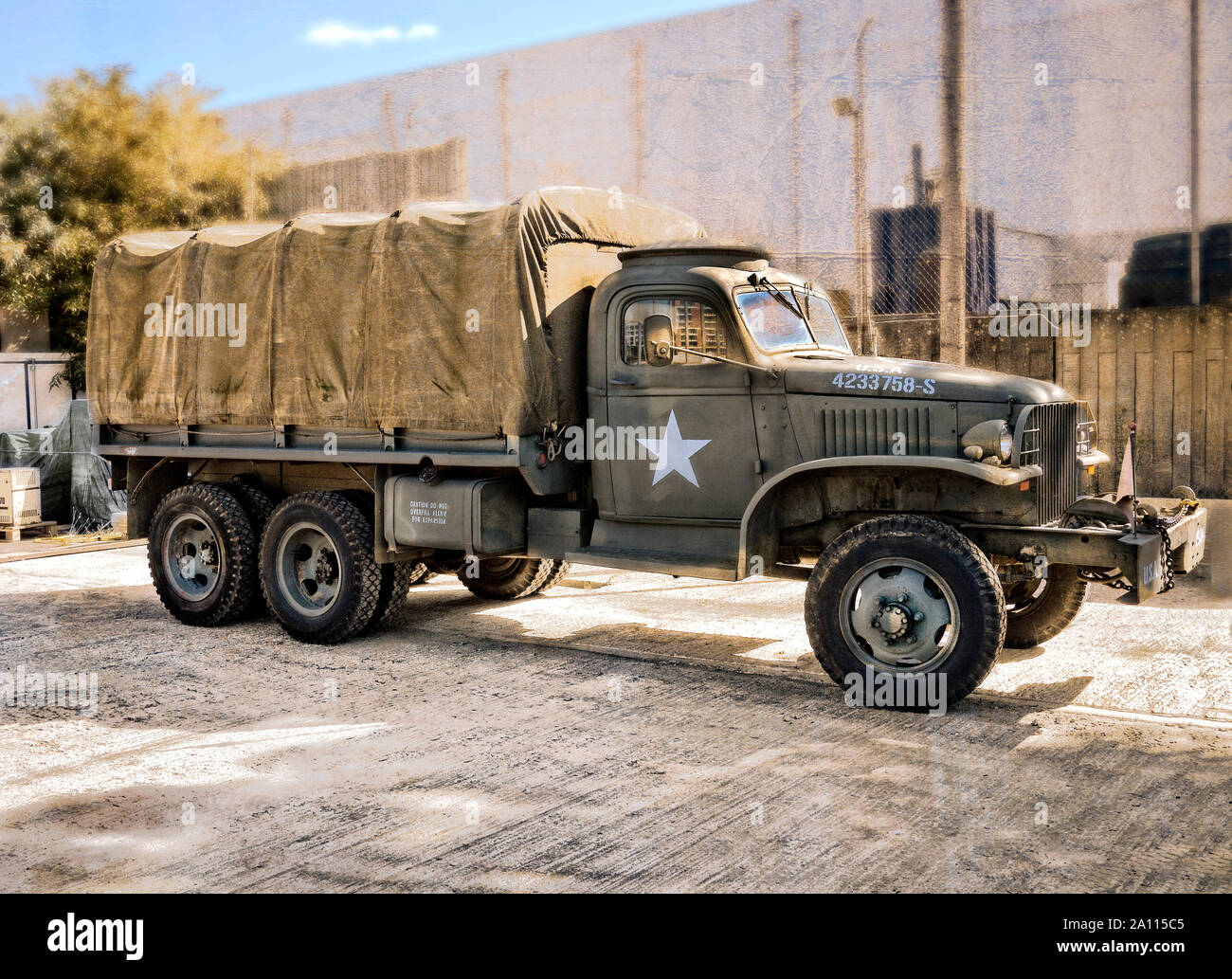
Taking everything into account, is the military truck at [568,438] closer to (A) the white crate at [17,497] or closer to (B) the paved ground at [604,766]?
(B) the paved ground at [604,766]

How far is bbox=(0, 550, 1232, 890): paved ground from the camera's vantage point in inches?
178

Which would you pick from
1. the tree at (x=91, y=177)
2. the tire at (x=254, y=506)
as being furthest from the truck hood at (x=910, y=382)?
the tree at (x=91, y=177)

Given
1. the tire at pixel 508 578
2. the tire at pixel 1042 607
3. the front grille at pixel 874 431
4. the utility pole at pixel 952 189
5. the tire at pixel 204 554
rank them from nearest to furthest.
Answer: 1. the front grille at pixel 874 431
2. the tire at pixel 1042 607
3. the tire at pixel 204 554
4. the tire at pixel 508 578
5. the utility pole at pixel 952 189

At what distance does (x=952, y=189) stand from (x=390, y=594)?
20.9ft

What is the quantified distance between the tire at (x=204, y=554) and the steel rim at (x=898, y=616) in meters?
4.87

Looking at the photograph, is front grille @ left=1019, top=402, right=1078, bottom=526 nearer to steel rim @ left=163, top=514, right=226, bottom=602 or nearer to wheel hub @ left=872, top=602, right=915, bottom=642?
wheel hub @ left=872, top=602, right=915, bottom=642

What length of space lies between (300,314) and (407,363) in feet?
3.57

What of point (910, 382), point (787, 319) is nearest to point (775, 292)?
point (787, 319)

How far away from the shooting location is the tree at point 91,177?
1998 centimetres

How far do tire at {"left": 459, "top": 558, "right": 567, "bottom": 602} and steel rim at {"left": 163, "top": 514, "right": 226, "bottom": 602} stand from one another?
1986 mm

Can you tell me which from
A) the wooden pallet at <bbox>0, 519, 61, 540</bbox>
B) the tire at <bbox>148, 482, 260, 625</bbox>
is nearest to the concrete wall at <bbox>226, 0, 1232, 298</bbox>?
the tire at <bbox>148, 482, 260, 625</bbox>

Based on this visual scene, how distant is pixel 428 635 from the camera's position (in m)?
9.01

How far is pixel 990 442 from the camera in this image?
6.73m

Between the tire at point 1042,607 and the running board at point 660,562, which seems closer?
the running board at point 660,562
